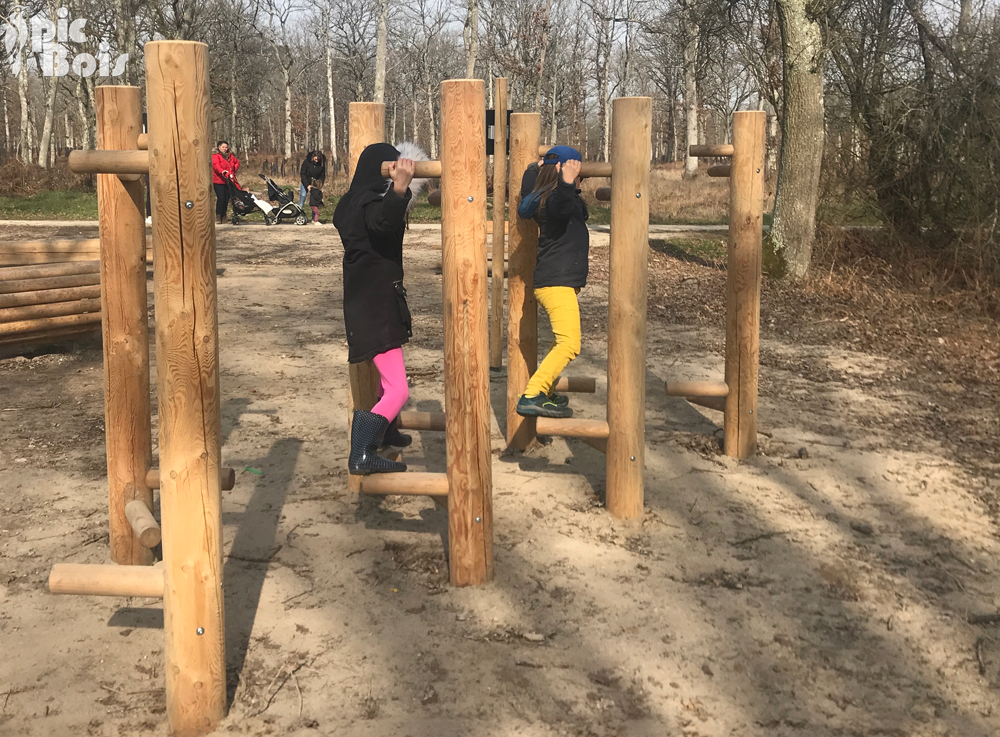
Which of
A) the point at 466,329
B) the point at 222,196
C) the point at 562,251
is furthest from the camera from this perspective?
the point at 222,196

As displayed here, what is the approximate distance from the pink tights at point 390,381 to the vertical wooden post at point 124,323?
36.8 inches

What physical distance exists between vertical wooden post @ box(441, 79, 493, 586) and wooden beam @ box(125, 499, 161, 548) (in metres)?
1.11

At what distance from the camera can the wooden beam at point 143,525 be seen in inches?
133

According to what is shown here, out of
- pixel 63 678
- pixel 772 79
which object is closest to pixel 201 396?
pixel 63 678

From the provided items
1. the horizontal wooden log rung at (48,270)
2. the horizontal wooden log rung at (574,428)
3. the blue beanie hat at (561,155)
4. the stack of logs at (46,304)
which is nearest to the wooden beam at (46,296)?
the stack of logs at (46,304)

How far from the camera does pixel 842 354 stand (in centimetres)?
844

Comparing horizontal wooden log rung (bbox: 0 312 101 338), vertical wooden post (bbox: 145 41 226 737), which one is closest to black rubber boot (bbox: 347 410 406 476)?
vertical wooden post (bbox: 145 41 226 737)

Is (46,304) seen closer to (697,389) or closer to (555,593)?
(697,389)

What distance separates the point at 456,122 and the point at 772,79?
43.0ft

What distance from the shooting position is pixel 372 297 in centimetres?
416

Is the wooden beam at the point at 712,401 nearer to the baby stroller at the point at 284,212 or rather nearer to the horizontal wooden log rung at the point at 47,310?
the horizontal wooden log rung at the point at 47,310

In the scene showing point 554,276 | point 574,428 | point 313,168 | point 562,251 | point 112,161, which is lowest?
point 574,428

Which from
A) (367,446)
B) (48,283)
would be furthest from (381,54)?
(367,446)

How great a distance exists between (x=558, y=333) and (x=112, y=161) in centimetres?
256
